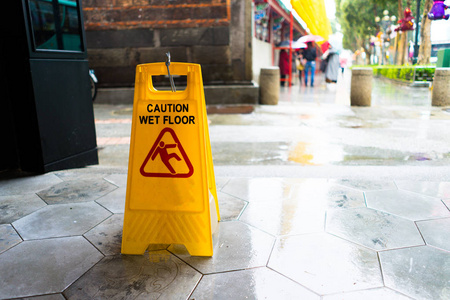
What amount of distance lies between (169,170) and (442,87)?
9.66 meters

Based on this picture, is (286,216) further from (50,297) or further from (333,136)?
(333,136)

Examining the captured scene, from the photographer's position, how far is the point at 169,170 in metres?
2.25

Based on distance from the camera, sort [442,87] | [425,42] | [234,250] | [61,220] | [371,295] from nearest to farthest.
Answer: [371,295] → [234,250] → [61,220] → [442,87] → [425,42]

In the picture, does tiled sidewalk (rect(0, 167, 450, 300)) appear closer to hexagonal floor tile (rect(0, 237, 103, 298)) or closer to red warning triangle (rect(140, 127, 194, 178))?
hexagonal floor tile (rect(0, 237, 103, 298))

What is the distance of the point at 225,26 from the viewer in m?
10.1

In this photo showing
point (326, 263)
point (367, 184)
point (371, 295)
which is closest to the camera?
point (371, 295)

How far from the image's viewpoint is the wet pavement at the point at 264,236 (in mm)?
1978

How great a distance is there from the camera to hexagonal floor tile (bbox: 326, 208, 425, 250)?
2412 mm

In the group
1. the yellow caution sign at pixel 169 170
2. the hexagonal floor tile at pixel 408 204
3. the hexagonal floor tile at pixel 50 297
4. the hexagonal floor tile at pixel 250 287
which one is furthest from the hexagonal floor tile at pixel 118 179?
the hexagonal floor tile at pixel 408 204

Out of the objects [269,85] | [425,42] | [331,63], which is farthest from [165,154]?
[425,42]

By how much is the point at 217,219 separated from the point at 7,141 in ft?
8.81

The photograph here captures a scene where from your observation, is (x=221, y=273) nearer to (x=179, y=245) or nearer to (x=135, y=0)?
(x=179, y=245)

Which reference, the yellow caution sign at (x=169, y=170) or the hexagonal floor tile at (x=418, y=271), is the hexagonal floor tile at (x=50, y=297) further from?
the hexagonal floor tile at (x=418, y=271)

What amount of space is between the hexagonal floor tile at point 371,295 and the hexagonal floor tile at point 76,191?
2.22 meters
